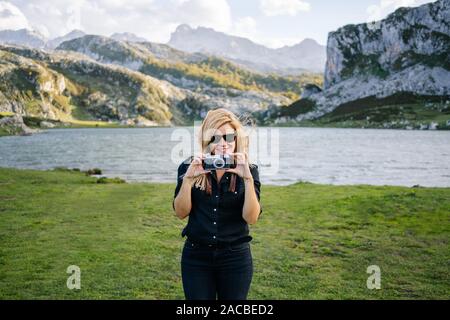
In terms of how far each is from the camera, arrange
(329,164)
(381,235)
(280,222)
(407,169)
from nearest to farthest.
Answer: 1. (381,235)
2. (280,222)
3. (407,169)
4. (329,164)

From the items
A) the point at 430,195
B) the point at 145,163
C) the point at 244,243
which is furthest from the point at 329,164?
the point at 244,243

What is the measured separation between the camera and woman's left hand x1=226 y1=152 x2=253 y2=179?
6.30 m

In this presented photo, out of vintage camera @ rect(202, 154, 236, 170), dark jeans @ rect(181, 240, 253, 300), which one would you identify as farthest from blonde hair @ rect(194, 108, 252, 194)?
dark jeans @ rect(181, 240, 253, 300)

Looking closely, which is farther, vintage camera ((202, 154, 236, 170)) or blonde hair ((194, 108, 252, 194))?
blonde hair ((194, 108, 252, 194))

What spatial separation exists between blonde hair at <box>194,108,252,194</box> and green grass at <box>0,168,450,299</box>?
6.46m

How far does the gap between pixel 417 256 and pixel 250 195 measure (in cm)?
1184

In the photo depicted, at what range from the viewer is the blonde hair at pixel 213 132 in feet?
21.2

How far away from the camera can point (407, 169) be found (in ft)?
213

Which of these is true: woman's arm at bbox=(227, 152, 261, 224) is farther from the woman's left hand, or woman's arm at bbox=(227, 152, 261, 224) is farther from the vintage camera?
the vintage camera

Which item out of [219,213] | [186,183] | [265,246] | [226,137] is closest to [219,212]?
[219,213]

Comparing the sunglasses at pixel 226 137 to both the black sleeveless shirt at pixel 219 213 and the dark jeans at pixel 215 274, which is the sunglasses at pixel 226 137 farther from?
the dark jeans at pixel 215 274

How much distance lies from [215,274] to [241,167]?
1.65 metres
